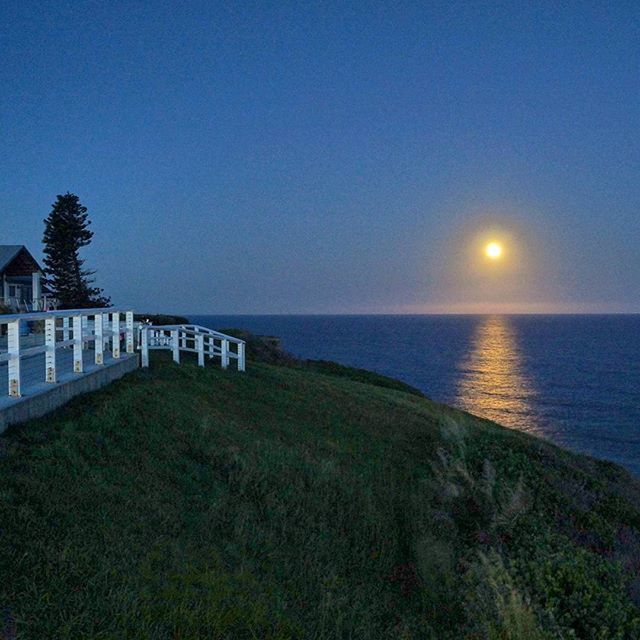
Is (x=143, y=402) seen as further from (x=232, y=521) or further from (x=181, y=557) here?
(x=181, y=557)

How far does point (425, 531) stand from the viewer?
8297 mm

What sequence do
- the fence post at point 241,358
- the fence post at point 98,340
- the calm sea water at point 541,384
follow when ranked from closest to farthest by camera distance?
the fence post at point 98,340, the fence post at point 241,358, the calm sea water at point 541,384

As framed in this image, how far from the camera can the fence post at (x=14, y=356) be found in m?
8.36

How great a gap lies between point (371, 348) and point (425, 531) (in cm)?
11752

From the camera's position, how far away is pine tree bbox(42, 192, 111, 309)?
5281 cm

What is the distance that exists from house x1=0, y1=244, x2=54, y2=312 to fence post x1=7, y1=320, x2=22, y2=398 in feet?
118

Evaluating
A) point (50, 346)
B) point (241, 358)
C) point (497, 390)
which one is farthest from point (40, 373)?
point (497, 390)

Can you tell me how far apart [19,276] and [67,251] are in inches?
363

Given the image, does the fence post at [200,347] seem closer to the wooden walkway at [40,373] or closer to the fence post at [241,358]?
the fence post at [241,358]

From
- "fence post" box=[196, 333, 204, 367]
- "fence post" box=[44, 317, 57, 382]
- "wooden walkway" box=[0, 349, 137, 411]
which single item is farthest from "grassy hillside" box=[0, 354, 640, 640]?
"fence post" box=[196, 333, 204, 367]

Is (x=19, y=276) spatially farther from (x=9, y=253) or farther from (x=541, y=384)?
(x=541, y=384)

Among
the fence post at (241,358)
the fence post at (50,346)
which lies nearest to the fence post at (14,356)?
the fence post at (50,346)

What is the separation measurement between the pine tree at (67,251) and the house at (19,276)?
5.45 meters

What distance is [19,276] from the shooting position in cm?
4503
